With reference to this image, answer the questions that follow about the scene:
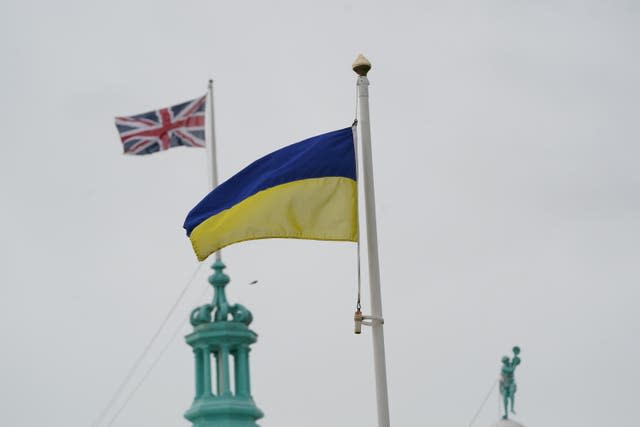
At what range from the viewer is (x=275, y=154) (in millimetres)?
30469

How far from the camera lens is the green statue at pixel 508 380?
38.4m

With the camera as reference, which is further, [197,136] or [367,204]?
[197,136]

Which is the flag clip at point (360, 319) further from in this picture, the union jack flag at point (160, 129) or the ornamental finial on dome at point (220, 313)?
the union jack flag at point (160, 129)

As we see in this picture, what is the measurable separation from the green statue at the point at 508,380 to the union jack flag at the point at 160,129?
26.4 ft

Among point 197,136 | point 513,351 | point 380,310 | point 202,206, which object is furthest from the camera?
point 197,136

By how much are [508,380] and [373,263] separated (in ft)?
37.1

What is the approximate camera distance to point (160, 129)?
42094mm

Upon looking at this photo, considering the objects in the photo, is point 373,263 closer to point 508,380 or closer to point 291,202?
point 291,202

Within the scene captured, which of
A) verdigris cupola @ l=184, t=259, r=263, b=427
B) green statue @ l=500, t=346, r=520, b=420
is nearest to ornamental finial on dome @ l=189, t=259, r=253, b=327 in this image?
verdigris cupola @ l=184, t=259, r=263, b=427

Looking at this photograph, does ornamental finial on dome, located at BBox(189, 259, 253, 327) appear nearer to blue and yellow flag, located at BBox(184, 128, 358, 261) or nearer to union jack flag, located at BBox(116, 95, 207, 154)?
blue and yellow flag, located at BBox(184, 128, 358, 261)

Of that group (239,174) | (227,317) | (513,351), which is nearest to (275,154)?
(239,174)

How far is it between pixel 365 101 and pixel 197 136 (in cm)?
1329

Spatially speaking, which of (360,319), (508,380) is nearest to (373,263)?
(360,319)

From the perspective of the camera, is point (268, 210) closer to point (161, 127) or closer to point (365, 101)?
point (365, 101)
